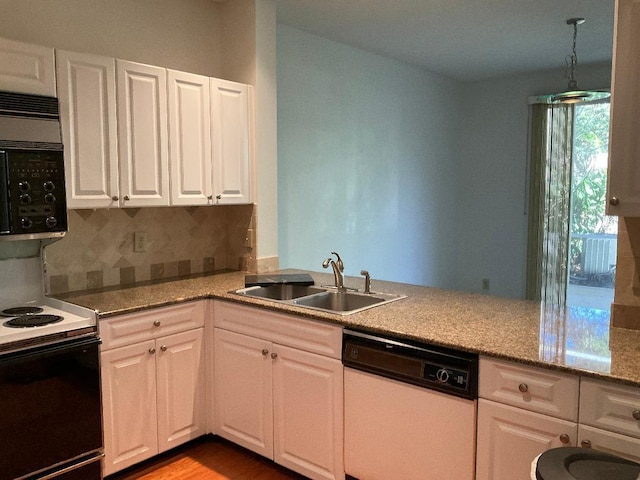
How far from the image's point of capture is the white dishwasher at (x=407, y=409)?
6.32 ft

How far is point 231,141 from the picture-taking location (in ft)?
10.4

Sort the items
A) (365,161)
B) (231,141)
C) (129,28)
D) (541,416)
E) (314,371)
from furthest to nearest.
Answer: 1. (365,161)
2. (231,141)
3. (129,28)
4. (314,371)
5. (541,416)

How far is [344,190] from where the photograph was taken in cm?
436

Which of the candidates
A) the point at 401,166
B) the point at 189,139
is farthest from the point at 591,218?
the point at 189,139

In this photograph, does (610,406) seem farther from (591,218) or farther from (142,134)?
(591,218)

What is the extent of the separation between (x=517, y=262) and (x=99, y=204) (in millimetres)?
4356

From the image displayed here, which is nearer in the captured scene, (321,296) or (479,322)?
(479,322)

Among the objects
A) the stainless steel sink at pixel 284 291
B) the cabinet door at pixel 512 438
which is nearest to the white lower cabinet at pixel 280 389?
the stainless steel sink at pixel 284 291

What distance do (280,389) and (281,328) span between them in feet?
0.98

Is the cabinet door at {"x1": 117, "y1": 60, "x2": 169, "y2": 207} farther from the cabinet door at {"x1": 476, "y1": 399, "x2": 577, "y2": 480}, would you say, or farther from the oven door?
the cabinet door at {"x1": 476, "y1": 399, "x2": 577, "y2": 480}

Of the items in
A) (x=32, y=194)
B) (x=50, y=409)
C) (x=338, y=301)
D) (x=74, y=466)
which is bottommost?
(x=74, y=466)

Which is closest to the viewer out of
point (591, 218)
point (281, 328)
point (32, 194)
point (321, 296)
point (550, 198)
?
point (32, 194)

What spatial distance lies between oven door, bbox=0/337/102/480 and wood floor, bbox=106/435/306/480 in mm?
342

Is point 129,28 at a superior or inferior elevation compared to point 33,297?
superior
